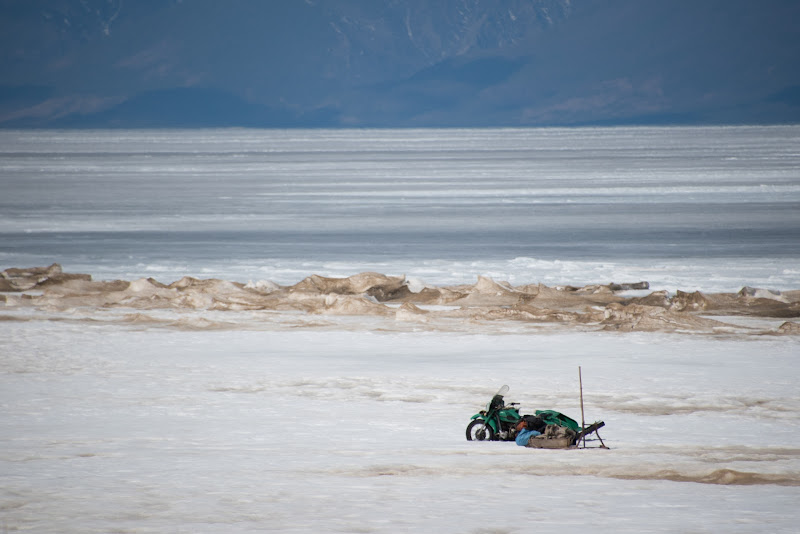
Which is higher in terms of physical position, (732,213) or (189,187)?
(189,187)

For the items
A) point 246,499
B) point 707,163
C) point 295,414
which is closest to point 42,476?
point 246,499

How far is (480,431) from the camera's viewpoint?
7.72 meters

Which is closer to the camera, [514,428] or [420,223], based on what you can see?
[514,428]

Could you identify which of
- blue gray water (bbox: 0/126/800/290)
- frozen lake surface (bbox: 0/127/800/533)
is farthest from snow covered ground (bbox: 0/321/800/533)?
blue gray water (bbox: 0/126/800/290)

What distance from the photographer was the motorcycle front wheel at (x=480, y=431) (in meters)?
7.70

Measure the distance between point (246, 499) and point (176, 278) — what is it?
12756 millimetres

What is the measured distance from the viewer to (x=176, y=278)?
18.8 meters

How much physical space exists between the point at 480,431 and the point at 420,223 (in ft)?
74.1

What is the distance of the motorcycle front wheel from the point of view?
7.70m

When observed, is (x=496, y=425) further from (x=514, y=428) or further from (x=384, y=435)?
(x=384, y=435)

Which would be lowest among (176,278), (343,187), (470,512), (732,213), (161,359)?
(470,512)

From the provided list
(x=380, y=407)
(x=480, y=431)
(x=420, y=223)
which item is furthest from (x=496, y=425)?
(x=420, y=223)

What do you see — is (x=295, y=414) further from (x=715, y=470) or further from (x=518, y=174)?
(x=518, y=174)

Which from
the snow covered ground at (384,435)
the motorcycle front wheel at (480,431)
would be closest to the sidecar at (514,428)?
the motorcycle front wheel at (480,431)
